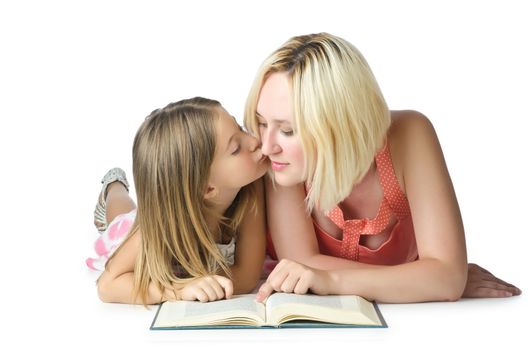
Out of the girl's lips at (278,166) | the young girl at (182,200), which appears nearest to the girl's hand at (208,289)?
the young girl at (182,200)

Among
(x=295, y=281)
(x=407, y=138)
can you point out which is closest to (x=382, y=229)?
(x=407, y=138)

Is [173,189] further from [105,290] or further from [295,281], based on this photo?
[295,281]

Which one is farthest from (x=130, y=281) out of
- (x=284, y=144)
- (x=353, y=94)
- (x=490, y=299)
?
(x=490, y=299)

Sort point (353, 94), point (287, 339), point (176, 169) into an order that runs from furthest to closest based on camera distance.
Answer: point (176, 169)
point (353, 94)
point (287, 339)

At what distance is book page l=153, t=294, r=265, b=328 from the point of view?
4.73 m

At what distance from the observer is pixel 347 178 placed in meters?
5.11

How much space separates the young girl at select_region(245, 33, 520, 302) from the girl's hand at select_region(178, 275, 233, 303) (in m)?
0.20

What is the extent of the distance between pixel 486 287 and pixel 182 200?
1.62 meters

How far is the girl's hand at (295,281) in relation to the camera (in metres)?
4.96

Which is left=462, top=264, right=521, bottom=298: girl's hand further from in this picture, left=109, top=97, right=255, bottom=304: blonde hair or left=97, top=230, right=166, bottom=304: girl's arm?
left=97, top=230, right=166, bottom=304: girl's arm

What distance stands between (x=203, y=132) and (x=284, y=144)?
0.45m

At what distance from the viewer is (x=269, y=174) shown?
5484 millimetres

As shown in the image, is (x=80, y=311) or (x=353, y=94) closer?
(x=353, y=94)

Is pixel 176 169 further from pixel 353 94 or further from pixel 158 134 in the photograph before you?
pixel 353 94
